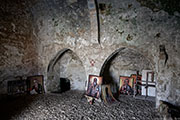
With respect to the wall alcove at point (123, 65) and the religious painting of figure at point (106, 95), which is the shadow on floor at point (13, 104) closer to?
the religious painting of figure at point (106, 95)

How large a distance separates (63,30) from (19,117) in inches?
154

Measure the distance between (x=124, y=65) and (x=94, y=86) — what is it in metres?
2.08

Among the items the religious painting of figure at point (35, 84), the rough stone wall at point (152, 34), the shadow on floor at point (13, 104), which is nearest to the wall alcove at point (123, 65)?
the rough stone wall at point (152, 34)

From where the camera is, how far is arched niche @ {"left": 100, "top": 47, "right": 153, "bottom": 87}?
5738mm

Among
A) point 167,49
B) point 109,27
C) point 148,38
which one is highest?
point 109,27

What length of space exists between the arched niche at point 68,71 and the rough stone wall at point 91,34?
55 centimetres

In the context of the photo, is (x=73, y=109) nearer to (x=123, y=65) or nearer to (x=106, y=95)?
(x=106, y=95)

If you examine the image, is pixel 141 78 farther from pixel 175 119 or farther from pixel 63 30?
pixel 63 30

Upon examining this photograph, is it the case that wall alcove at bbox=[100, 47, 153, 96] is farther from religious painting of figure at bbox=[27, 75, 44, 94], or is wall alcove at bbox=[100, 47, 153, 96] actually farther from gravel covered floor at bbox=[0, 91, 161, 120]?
religious painting of figure at bbox=[27, 75, 44, 94]

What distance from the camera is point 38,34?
21.1ft

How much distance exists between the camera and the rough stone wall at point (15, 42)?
5.30 metres

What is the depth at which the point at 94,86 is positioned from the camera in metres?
5.32

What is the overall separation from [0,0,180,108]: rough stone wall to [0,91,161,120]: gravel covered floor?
3.18 ft

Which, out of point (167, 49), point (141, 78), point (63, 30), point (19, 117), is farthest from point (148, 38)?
point (19, 117)
